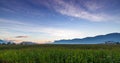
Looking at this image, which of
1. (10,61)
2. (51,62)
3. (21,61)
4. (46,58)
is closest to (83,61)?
(51,62)

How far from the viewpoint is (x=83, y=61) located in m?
22.3

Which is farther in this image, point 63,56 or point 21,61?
point 63,56

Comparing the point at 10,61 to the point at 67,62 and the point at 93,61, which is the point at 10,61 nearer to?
the point at 67,62


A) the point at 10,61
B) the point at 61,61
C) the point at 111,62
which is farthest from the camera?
the point at 10,61

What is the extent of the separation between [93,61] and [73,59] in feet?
7.31

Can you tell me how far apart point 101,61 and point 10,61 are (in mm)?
10519

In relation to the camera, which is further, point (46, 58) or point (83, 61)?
point (46, 58)

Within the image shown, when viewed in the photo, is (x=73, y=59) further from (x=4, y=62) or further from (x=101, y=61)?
(x=4, y=62)

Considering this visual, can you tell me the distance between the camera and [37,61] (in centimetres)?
2416

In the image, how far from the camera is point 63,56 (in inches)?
1026

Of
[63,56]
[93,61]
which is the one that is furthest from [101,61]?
[63,56]

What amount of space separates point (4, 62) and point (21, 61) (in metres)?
1.90

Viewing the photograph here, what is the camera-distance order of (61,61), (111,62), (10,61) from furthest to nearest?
(10,61)
(61,61)
(111,62)

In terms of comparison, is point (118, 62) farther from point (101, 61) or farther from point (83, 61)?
point (83, 61)
